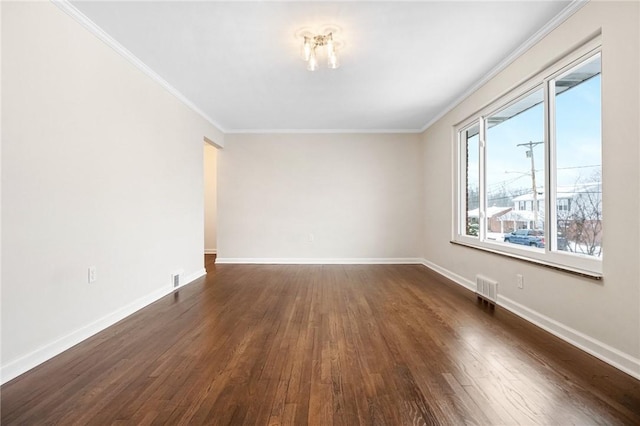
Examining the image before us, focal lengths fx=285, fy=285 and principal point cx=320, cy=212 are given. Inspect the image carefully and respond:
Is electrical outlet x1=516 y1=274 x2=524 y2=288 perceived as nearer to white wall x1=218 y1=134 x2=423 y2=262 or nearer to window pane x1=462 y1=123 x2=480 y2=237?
window pane x1=462 y1=123 x2=480 y2=237

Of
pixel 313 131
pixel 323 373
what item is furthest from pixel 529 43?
pixel 313 131

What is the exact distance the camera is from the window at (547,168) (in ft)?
7.14

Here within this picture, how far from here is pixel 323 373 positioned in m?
1.77

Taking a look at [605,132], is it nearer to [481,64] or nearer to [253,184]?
[481,64]

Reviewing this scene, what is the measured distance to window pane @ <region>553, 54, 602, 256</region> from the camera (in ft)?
7.01

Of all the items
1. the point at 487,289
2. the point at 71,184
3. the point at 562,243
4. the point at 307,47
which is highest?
the point at 307,47

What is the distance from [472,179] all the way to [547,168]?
1.49 m

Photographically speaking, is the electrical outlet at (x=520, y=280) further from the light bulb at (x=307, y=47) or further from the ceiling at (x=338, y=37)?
the light bulb at (x=307, y=47)

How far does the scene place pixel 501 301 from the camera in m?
3.03

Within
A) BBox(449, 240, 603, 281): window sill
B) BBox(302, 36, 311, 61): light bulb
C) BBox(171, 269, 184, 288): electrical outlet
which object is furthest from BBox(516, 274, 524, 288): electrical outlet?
BBox(171, 269, 184, 288): electrical outlet

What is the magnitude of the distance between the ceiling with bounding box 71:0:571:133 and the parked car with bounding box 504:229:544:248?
1.78 meters

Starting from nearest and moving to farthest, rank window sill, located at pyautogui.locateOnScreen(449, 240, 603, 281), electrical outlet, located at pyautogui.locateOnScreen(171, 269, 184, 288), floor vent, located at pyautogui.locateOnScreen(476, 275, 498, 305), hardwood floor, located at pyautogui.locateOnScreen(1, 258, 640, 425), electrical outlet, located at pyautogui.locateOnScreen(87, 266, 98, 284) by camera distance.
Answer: hardwood floor, located at pyautogui.locateOnScreen(1, 258, 640, 425) → window sill, located at pyautogui.locateOnScreen(449, 240, 603, 281) → electrical outlet, located at pyautogui.locateOnScreen(87, 266, 98, 284) → floor vent, located at pyautogui.locateOnScreen(476, 275, 498, 305) → electrical outlet, located at pyautogui.locateOnScreen(171, 269, 184, 288)

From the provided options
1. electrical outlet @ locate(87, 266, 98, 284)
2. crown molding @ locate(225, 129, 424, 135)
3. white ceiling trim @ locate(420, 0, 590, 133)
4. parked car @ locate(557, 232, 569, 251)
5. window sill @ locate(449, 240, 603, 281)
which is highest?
crown molding @ locate(225, 129, 424, 135)

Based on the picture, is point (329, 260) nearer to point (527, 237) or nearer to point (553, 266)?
point (527, 237)
